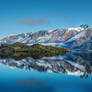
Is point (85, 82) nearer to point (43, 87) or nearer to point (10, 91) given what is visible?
point (43, 87)

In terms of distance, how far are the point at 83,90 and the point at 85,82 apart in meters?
4.70

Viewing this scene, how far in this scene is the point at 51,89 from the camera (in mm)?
23078

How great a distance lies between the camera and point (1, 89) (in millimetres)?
23500

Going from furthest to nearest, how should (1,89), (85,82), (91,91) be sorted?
(85,82)
(1,89)
(91,91)

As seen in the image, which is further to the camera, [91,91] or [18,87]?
[18,87]

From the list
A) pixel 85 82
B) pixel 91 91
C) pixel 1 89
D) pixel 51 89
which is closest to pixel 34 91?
pixel 51 89

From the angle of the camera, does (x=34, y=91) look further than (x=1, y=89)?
No

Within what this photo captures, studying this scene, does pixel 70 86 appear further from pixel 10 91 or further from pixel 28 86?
pixel 10 91

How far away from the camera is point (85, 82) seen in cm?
2728

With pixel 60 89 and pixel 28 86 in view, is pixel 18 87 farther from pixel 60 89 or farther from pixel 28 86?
pixel 60 89

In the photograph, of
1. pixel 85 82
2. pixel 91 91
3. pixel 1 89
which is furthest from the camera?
pixel 85 82

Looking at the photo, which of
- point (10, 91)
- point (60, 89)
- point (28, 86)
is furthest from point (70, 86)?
point (10, 91)

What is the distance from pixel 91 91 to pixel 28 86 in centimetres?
674

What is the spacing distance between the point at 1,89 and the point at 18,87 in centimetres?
177
